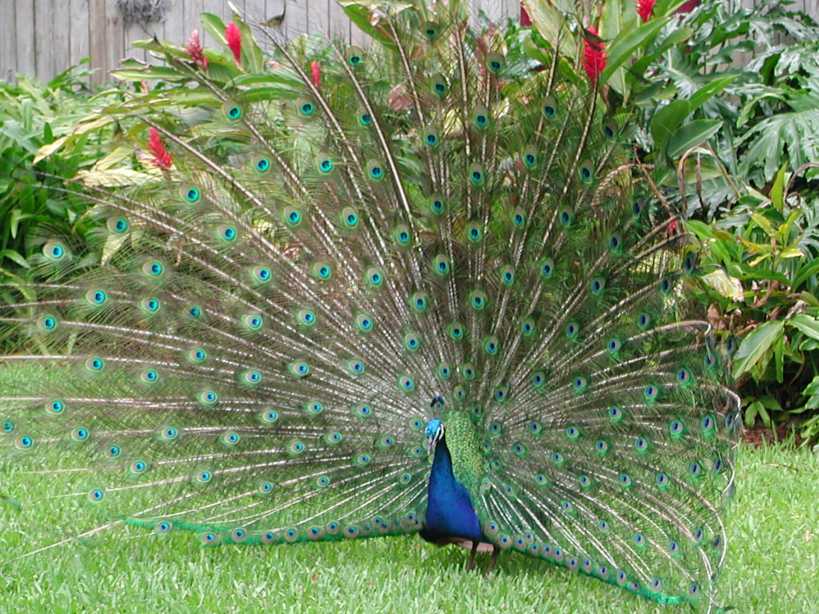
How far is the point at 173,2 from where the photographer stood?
925 centimetres

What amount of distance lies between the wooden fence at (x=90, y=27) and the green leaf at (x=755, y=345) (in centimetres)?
435

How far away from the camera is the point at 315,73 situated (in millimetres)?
3986

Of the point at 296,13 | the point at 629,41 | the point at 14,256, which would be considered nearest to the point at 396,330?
the point at 629,41

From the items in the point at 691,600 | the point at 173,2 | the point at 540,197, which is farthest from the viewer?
the point at 173,2

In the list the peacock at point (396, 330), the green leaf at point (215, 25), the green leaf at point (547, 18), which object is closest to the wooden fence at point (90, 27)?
the green leaf at point (215, 25)

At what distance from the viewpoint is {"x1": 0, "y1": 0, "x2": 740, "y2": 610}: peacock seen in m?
3.74

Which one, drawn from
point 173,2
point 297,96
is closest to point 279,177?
point 297,96

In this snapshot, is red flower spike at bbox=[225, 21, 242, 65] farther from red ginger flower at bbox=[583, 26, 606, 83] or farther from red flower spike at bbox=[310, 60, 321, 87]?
red ginger flower at bbox=[583, 26, 606, 83]

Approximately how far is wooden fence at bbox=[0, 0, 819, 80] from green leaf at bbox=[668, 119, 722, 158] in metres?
3.73

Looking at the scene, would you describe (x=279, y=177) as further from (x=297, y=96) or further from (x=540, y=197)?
(x=540, y=197)

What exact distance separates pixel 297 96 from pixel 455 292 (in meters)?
0.86

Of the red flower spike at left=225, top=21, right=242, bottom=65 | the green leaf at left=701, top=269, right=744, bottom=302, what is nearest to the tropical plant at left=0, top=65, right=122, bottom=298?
the red flower spike at left=225, top=21, right=242, bottom=65

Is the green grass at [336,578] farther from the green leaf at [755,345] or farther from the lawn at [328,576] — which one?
the green leaf at [755,345]

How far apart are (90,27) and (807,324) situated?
249 inches
